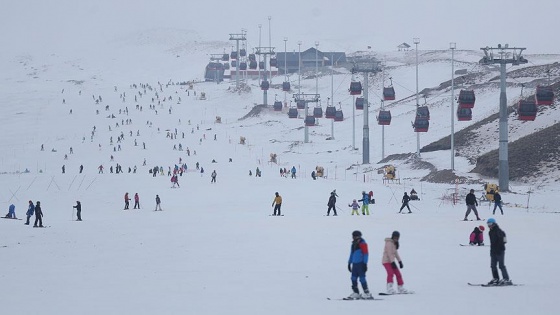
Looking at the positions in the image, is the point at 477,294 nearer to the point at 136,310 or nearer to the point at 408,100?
the point at 136,310

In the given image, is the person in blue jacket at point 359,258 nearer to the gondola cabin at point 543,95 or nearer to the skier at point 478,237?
the skier at point 478,237

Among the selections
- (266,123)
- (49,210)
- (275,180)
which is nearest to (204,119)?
(266,123)

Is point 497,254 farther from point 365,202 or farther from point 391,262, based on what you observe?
point 365,202

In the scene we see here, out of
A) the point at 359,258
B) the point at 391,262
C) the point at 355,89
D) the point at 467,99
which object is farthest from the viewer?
the point at 355,89

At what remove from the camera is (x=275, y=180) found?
5016 centimetres

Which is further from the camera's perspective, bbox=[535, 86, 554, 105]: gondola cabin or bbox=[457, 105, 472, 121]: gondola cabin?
bbox=[457, 105, 472, 121]: gondola cabin

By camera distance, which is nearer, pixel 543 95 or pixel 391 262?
pixel 391 262

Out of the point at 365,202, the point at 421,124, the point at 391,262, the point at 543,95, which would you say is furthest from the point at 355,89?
the point at 391,262

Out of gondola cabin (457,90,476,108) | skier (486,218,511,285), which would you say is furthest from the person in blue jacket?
gondola cabin (457,90,476,108)

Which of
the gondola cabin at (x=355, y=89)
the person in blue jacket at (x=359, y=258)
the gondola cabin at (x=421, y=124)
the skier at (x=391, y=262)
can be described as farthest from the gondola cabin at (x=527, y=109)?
the person in blue jacket at (x=359, y=258)

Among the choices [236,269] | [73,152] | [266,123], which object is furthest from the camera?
[266,123]

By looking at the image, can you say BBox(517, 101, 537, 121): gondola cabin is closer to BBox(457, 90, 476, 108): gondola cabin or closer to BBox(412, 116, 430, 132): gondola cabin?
BBox(457, 90, 476, 108): gondola cabin

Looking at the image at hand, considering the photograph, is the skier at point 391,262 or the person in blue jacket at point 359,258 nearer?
the person in blue jacket at point 359,258

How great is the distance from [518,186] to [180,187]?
54.0 ft
